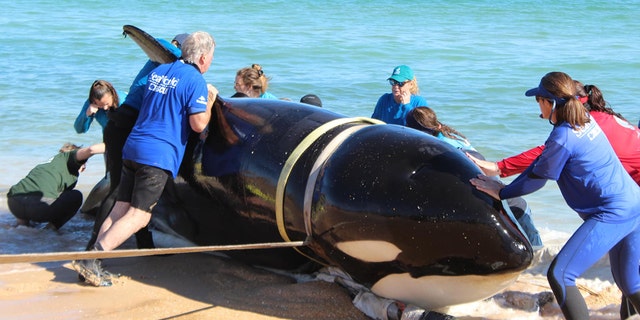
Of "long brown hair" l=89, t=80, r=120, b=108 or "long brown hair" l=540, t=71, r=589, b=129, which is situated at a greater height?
"long brown hair" l=540, t=71, r=589, b=129

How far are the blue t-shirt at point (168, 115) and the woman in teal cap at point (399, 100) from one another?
7.31ft

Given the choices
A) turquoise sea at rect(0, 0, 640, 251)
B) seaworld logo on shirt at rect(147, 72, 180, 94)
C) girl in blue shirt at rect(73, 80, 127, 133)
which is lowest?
turquoise sea at rect(0, 0, 640, 251)

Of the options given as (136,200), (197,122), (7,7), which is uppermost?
(197,122)

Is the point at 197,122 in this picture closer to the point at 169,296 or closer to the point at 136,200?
the point at 136,200

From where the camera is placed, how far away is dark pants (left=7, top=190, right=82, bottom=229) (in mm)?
8289

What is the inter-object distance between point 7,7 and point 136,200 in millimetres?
30116

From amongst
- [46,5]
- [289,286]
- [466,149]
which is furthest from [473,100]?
[46,5]

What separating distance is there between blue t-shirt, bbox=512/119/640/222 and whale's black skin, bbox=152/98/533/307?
1.29ft

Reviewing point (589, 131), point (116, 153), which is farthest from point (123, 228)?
point (589, 131)

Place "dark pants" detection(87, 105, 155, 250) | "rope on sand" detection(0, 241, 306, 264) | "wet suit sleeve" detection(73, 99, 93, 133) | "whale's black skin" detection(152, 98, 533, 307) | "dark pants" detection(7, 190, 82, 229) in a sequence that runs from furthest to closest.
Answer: "dark pants" detection(7, 190, 82, 229), "wet suit sleeve" detection(73, 99, 93, 133), "dark pants" detection(87, 105, 155, 250), "whale's black skin" detection(152, 98, 533, 307), "rope on sand" detection(0, 241, 306, 264)

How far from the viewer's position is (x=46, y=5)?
114 feet

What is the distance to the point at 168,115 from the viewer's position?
6.36 meters

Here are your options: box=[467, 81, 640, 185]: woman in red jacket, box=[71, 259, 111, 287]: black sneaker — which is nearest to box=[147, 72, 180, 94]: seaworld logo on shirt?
box=[71, 259, 111, 287]: black sneaker

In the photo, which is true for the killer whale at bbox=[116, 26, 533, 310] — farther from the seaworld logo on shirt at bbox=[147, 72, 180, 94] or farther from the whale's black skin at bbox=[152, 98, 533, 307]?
the seaworld logo on shirt at bbox=[147, 72, 180, 94]
